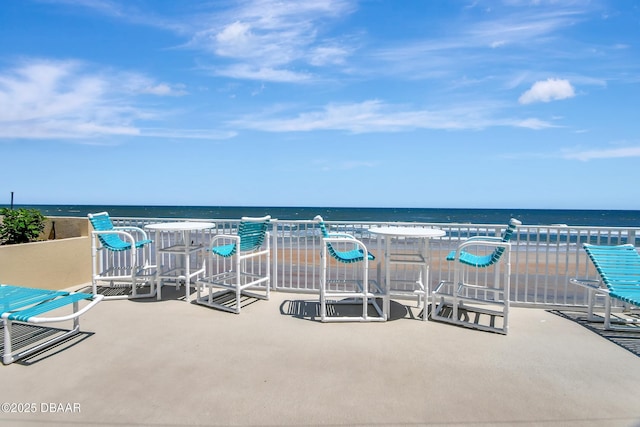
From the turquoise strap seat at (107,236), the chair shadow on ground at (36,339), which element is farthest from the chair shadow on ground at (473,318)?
the turquoise strap seat at (107,236)

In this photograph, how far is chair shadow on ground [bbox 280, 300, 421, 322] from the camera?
3918 mm

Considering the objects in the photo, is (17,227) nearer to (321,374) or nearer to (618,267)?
(321,374)

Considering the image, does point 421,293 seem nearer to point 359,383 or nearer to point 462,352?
point 462,352

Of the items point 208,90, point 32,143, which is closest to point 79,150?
point 32,143

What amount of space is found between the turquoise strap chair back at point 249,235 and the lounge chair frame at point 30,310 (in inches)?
56.4

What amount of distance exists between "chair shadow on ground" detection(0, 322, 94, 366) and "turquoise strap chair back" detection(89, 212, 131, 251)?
4.23ft

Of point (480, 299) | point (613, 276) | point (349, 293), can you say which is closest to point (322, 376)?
point (349, 293)

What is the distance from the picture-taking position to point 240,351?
2.87 metres

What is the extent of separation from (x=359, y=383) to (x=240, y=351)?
1057mm

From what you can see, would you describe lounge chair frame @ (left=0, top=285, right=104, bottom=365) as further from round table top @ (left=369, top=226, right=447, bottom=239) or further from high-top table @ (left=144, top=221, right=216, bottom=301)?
round table top @ (left=369, top=226, right=447, bottom=239)

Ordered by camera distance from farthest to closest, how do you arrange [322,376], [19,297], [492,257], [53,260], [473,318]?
[53,260]
[473,318]
[492,257]
[19,297]
[322,376]

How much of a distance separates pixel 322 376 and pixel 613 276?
330 centimetres

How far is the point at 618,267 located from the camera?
3.72m

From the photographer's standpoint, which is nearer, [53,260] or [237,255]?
[237,255]
